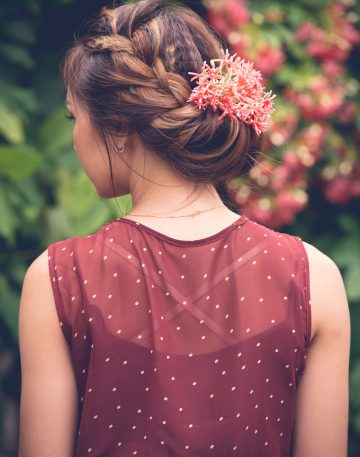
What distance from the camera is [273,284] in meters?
1.37

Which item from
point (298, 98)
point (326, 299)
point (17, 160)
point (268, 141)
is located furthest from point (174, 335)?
point (298, 98)

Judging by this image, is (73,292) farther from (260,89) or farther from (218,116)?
(260,89)

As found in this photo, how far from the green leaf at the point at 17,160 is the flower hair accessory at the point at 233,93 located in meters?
0.76

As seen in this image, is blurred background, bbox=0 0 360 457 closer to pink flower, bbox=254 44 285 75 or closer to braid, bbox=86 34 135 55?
pink flower, bbox=254 44 285 75

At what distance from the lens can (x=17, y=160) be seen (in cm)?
205

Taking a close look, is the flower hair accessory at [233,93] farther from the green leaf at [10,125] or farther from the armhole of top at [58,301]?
Answer: the green leaf at [10,125]

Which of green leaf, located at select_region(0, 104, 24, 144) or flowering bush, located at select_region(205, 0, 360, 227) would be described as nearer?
green leaf, located at select_region(0, 104, 24, 144)

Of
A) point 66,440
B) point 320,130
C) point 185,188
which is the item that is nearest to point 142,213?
point 185,188

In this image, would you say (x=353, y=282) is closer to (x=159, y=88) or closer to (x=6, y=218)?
(x=6, y=218)

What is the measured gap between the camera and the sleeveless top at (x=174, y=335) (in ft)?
4.28

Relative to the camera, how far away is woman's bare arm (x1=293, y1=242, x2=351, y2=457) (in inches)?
54.4

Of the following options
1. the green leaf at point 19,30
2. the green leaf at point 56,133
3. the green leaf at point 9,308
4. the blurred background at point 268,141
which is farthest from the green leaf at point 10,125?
the green leaf at point 9,308

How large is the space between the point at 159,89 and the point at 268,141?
6.10 feet

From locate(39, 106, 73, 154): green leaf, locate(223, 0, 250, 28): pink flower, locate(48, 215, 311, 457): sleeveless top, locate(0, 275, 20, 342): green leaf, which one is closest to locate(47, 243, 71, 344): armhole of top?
locate(48, 215, 311, 457): sleeveless top
